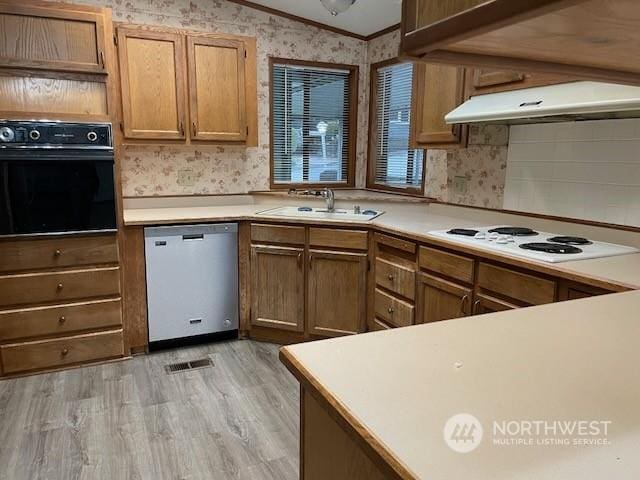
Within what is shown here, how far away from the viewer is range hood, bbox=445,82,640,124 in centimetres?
176

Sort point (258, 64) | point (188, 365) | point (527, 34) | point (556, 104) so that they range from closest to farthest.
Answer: point (527, 34) → point (556, 104) → point (188, 365) → point (258, 64)

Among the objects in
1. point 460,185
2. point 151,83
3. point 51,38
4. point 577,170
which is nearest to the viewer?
point 577,170

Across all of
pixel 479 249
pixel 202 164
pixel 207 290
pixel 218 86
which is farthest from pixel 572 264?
pixel 202 164

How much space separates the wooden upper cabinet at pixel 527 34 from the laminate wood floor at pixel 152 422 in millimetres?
1798

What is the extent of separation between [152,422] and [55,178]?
1439mm

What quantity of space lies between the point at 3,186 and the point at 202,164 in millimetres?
1384

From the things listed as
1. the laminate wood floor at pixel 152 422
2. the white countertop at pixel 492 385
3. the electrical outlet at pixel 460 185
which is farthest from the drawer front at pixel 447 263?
the white countertop at pixel 492 385

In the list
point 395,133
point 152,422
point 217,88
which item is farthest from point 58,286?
point 395,133

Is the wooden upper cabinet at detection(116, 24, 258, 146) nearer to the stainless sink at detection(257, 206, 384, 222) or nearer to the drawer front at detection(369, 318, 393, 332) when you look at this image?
the stainless sink at detection(257, 206, 384, 222)

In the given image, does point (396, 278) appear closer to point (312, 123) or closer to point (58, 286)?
point (312, 123)

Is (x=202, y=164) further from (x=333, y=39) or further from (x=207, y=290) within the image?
(x=333, y=39)

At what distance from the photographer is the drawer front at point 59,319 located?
8.98 feet

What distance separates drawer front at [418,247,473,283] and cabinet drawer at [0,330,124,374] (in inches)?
76.4
